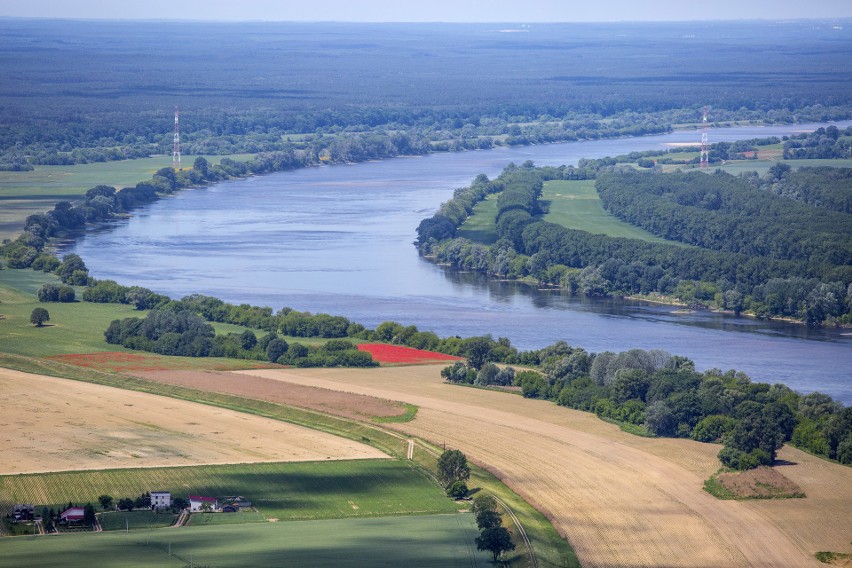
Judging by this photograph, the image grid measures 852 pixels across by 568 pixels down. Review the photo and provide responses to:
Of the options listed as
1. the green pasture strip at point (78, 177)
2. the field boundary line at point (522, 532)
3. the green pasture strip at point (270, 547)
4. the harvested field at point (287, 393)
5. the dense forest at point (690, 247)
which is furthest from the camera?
the green pasture strip at point (78, 177)

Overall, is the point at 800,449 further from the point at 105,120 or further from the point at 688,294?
the point at 105,120

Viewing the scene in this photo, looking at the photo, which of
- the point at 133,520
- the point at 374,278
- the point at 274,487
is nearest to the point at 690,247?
the point at 374,278

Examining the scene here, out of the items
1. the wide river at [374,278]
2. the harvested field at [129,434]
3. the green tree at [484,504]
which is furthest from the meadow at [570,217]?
the green tree at [484,504]

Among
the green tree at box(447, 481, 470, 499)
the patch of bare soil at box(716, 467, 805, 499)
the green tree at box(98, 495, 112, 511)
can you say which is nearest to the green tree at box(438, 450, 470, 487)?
the green tree at box(447, 481, 470, 499)

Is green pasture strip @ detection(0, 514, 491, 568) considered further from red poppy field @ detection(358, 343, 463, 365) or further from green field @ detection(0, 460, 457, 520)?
red poppy field @ detection(358, 343, 463, 365)

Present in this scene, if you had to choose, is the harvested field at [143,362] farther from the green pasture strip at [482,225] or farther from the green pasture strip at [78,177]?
the green pasture strip at [78,177]
